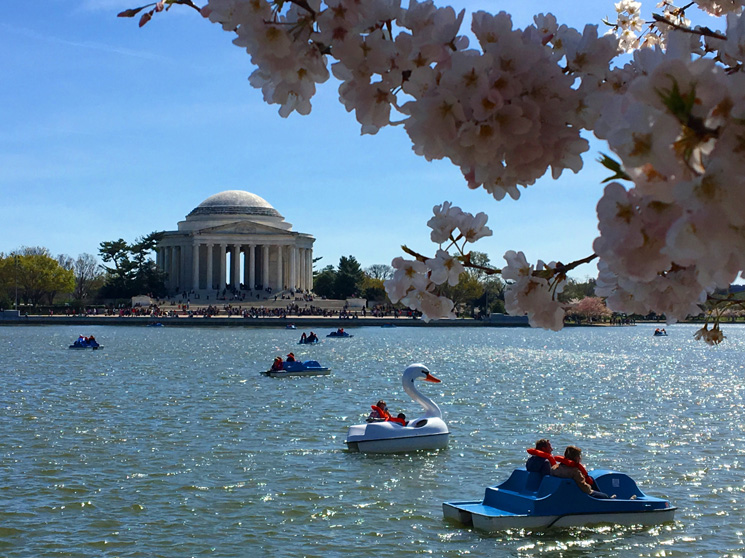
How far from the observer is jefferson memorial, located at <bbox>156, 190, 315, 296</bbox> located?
395ft

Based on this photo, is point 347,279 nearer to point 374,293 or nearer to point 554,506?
point 374,293

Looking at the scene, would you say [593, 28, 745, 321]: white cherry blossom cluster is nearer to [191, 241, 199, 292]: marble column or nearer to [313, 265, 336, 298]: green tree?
[191, 241, 199, 292]: marble column

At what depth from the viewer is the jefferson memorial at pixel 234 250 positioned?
12025cm

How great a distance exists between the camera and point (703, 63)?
5.80 ft

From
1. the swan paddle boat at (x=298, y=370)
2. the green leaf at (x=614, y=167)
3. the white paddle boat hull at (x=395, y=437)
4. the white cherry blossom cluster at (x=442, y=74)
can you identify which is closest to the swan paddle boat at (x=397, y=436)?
the white paddle boat hull at (x=395, y=437)

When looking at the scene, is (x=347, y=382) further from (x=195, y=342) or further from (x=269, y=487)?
(x=195, y=342)

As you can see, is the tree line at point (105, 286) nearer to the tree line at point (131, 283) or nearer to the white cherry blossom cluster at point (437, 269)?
the tree line at point (131, 283)

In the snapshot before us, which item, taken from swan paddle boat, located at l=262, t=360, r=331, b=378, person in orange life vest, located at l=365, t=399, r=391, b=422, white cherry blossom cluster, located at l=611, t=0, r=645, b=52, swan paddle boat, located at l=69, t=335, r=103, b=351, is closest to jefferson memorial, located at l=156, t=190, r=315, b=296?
swan paddle boat, located at l=69, t=335, r=103, b=351

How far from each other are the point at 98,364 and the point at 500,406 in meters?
22.6

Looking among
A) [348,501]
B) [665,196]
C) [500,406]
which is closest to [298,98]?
[665,196]

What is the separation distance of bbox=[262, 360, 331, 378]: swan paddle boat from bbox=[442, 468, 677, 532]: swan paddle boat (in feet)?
77.6

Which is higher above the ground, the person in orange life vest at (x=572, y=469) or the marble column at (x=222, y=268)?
the marble column at (x=222, y=268)

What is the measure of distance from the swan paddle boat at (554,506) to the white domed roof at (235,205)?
114015 millimetres

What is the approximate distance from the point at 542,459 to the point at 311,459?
669cm
